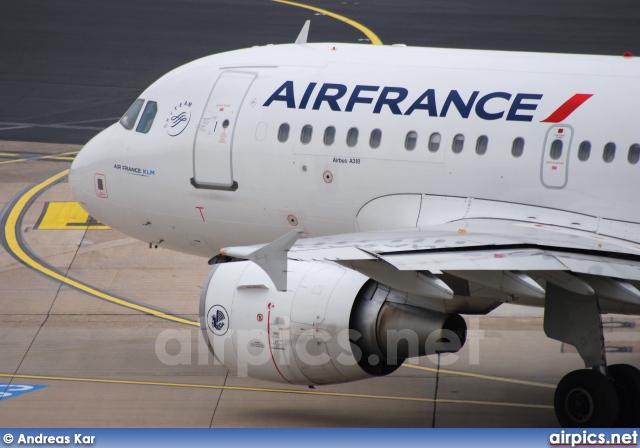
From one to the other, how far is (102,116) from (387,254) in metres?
25.9

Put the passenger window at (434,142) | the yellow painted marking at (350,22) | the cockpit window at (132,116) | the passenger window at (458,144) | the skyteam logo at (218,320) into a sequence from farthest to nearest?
1. the yellow painted marking at (350,22)
2. the cockpit window at (132,116)
3. the passenger window at (434,142)
4. the passenger window at (458,144)
5. the skyteam logo at (218,320)

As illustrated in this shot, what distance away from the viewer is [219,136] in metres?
20.0

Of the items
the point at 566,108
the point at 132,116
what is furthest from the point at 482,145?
the point at 132,116

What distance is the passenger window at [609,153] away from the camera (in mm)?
17422

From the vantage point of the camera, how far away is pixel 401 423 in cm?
1809

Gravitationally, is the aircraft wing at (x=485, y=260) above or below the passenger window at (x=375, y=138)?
below

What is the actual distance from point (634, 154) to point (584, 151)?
28.7 inches

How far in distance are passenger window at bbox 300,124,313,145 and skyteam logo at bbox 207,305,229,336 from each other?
3.50m

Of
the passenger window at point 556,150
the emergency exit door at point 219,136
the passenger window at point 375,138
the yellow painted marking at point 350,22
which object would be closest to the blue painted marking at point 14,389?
the emergency exit door at point 219,136

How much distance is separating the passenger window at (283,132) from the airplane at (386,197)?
36mm

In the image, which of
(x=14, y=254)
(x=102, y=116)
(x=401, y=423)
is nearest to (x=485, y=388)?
(x=401, y=423)

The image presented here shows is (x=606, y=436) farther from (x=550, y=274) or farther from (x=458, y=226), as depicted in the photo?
(x=458, y=226)

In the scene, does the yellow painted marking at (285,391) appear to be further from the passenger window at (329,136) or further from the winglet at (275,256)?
the winglet at (275,256)

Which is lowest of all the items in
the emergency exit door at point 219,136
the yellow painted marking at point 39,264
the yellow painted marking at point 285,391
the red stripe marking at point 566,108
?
the yellow painted marking at point 285,391
